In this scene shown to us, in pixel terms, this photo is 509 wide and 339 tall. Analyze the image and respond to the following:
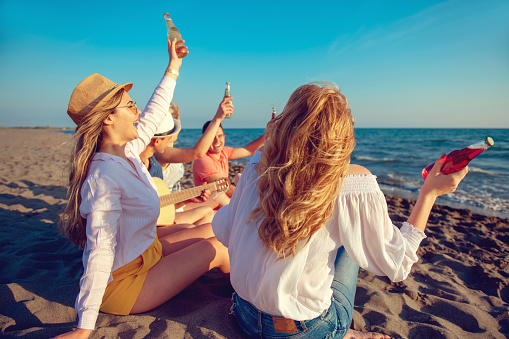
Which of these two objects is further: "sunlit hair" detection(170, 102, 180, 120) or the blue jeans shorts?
"sunlit hair" detection(170, 102, 180, 120)

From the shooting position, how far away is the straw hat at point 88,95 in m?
1.86

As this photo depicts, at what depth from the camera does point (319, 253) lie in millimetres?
1444

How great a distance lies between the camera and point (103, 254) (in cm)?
163

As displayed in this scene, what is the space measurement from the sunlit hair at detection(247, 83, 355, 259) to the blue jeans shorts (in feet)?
1.58

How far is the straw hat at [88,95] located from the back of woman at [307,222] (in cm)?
111

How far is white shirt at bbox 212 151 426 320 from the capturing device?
1340mm

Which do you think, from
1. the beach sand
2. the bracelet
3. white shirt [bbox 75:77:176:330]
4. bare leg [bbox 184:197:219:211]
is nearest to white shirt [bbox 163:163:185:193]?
bare leg [bbox 184:197:219:211]

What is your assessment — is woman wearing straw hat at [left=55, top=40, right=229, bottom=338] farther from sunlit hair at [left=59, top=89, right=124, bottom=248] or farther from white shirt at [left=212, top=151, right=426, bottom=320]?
white shirt at [left=212, top=151, right=426, bottom=320]

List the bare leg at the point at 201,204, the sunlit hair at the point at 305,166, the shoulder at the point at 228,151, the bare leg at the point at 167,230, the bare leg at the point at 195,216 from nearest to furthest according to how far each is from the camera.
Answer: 1. the sunlit hair at the point at 305,166
2. the bare leg at the point at 167,230
3. the bare leg at the point at 195,216
4. the bare leg at the point at 201,204
5. the shoulder at the point at 228,151

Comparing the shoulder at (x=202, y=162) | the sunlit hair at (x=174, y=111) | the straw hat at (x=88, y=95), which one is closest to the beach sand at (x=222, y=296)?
the straw hat at (x=88, y=95)

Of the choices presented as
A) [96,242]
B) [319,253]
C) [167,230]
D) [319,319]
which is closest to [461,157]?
[319,253]

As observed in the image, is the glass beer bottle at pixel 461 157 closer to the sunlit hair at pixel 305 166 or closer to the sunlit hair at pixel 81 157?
the sunlit hair at pixel 305 166

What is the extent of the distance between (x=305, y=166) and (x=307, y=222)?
0.26 metres

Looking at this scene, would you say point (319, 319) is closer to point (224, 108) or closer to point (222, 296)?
point (222, 296)
